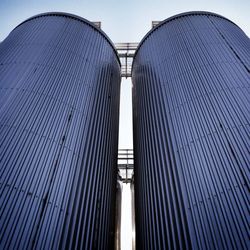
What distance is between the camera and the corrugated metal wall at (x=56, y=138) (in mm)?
4941

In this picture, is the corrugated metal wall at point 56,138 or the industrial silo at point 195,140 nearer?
the corrugated metal wall at point 56,138

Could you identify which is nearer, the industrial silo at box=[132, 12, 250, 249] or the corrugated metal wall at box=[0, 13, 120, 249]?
the corrugated metal wall at box=[0, 13, 120, 249]

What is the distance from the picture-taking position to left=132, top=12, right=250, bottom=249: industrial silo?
16.6ft

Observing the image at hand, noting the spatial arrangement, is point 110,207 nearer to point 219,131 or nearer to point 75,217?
point 75,217

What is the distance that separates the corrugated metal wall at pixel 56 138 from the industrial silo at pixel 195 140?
1.49 metres

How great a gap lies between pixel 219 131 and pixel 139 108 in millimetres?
4173

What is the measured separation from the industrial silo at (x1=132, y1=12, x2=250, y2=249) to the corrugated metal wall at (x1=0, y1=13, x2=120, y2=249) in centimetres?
149

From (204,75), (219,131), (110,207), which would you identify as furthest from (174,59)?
(110,207)

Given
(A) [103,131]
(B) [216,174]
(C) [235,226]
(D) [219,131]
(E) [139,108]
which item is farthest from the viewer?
(E) [139,108]

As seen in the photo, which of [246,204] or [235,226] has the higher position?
[246,204]

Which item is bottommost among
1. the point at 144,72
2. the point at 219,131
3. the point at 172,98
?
the point at 219,131

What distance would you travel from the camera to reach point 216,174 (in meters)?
5.40

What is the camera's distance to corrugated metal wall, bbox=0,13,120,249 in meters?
4.94

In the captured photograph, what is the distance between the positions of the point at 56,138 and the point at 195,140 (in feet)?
12.5
